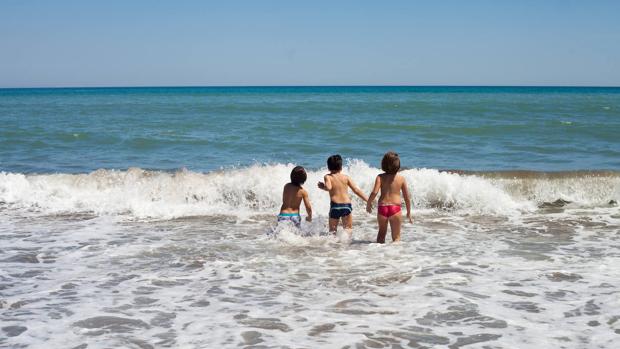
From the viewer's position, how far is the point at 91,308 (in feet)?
19.2

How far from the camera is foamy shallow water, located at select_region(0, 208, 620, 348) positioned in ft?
16.9

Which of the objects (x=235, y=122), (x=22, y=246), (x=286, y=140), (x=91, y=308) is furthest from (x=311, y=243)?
(x=235, y=122)

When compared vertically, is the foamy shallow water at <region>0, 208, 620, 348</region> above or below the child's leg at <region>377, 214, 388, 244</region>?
below

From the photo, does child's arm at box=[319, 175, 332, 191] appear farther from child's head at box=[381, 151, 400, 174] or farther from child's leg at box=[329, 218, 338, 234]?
child's head at box=[381, 151, 400, 174]

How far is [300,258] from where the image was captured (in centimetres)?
782

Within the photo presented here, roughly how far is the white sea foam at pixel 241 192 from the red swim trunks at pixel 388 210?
3.43 metres

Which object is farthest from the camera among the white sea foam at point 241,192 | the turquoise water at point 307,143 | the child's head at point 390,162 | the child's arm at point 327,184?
the turquoise water at point 307,143

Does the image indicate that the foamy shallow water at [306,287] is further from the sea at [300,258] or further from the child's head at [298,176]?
the child's head at [298,176]

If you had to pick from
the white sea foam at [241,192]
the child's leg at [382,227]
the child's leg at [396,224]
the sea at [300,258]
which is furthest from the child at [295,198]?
the white sea foam at [241,192]

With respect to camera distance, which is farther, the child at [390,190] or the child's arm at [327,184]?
the child's arm at [327,184]

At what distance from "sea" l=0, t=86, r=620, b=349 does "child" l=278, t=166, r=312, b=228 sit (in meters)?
0.19

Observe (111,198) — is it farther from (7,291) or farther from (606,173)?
(606,173)

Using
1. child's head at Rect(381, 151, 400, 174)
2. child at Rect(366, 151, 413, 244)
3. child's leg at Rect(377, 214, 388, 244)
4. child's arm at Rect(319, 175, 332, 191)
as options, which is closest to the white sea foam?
child's arm at Rect(319, 175, 332, 191)

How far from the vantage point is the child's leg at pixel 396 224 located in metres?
8.45
